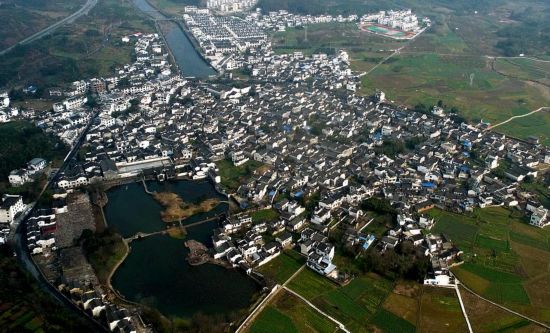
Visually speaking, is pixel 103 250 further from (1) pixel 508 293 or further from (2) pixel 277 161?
(1) pixel 508 293

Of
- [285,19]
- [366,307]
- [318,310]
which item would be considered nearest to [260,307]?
[318,310]

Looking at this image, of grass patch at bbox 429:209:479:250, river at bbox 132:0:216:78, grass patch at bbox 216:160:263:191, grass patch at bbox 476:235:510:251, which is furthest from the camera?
river at bbox 132:0:216:78

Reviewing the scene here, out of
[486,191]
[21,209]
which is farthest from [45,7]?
[486,191]

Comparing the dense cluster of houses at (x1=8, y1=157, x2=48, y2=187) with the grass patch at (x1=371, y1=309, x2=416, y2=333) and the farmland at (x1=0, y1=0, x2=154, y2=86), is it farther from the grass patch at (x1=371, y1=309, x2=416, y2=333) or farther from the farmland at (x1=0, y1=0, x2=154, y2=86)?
the grass patch at (x1=371, y1=309, x2=416, y2=333)

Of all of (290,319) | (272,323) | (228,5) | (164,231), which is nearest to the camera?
(272,323)

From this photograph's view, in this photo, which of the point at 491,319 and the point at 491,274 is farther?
the point at 491,274

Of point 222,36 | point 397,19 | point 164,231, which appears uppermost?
point 397,19

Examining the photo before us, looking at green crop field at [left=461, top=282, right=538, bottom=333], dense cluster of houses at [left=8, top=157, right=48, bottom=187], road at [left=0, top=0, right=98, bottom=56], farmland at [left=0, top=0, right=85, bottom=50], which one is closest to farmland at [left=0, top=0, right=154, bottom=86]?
road at [left=0, top=0, right=98, bottom=56]
